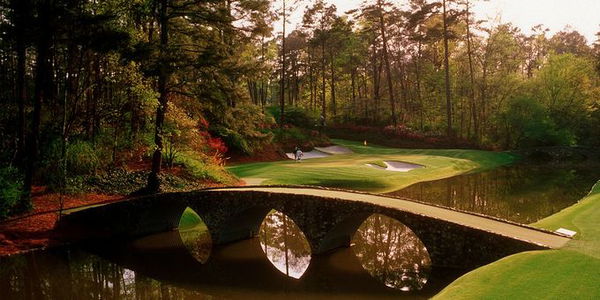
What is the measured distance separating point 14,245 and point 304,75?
67.6 m

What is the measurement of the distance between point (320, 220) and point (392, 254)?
11.3 ft

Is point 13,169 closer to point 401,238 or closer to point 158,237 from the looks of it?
point 158,237

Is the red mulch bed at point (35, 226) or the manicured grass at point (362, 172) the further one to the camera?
the manicured grass at point (362, 172)

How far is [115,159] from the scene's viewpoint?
2803cm

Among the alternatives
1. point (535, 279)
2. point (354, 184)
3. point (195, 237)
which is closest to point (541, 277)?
point (535, 279)

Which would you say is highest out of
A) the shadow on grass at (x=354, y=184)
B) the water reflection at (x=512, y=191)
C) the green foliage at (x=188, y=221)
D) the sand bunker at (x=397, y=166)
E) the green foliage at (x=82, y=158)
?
the green foliage at (x=82, y=158)

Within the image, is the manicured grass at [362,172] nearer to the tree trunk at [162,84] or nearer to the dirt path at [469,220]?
the tree trunk at [162,84]

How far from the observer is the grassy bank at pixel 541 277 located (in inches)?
391

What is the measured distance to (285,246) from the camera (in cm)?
2083

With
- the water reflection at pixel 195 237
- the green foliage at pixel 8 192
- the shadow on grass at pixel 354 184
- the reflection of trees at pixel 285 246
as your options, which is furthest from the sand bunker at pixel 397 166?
the green foliage at pixel 8 192

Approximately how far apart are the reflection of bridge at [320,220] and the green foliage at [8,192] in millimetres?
2251

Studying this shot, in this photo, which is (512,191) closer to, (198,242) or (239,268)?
(239,268)

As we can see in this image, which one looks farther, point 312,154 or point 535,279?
point 312,154

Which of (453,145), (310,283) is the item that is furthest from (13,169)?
(453,145)
